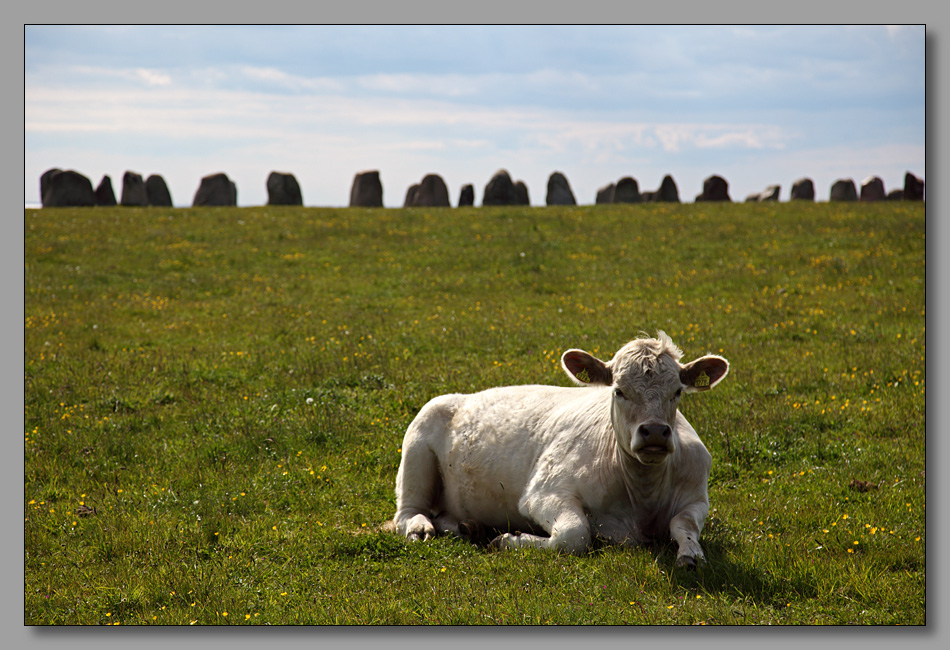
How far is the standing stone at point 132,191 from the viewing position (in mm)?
47094

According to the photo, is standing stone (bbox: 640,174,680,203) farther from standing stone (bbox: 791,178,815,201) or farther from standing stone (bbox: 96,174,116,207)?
standing stone (bbox: 96,174,116,207)

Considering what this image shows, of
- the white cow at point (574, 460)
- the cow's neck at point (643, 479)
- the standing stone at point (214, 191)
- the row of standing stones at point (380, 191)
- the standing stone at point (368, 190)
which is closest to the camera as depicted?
the white cow at point (574, 460)

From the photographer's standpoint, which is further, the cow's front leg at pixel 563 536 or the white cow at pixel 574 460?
the cow's front leg at pixel 563 536

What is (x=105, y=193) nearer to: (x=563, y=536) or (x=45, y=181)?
(x=45, y=181)

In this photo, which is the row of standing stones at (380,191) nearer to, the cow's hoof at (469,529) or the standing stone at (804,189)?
the standing stone at (804,189)

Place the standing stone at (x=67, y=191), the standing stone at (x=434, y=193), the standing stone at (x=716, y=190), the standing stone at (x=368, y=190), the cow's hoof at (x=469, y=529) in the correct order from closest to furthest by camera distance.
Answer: the cow's hoof at (x=469, y=529)
the standing stone at (x=67, y=191)
the standing stone at (x=368, y=190)
the standing stone at (x=434, y=193)
the standing stone at (x=716, y=190)

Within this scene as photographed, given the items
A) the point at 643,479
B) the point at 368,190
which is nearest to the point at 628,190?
the point at 368,190

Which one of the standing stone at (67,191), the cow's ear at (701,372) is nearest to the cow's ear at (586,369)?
the cow's ear at (701,372)

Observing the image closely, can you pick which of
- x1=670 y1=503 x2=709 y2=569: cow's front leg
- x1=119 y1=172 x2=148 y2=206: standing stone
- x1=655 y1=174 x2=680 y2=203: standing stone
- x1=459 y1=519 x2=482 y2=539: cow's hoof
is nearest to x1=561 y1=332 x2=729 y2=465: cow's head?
x1=670 y1=503 x2=709 y2=569: cow's front leg

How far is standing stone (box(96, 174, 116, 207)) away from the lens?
48.0m

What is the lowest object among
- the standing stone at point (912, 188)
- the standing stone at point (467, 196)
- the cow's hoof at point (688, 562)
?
the cow's hoof at point (688, 562)

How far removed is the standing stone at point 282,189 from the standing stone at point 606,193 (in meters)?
19.5

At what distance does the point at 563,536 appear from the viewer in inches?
273

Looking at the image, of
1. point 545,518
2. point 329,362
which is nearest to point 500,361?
point 329,362
